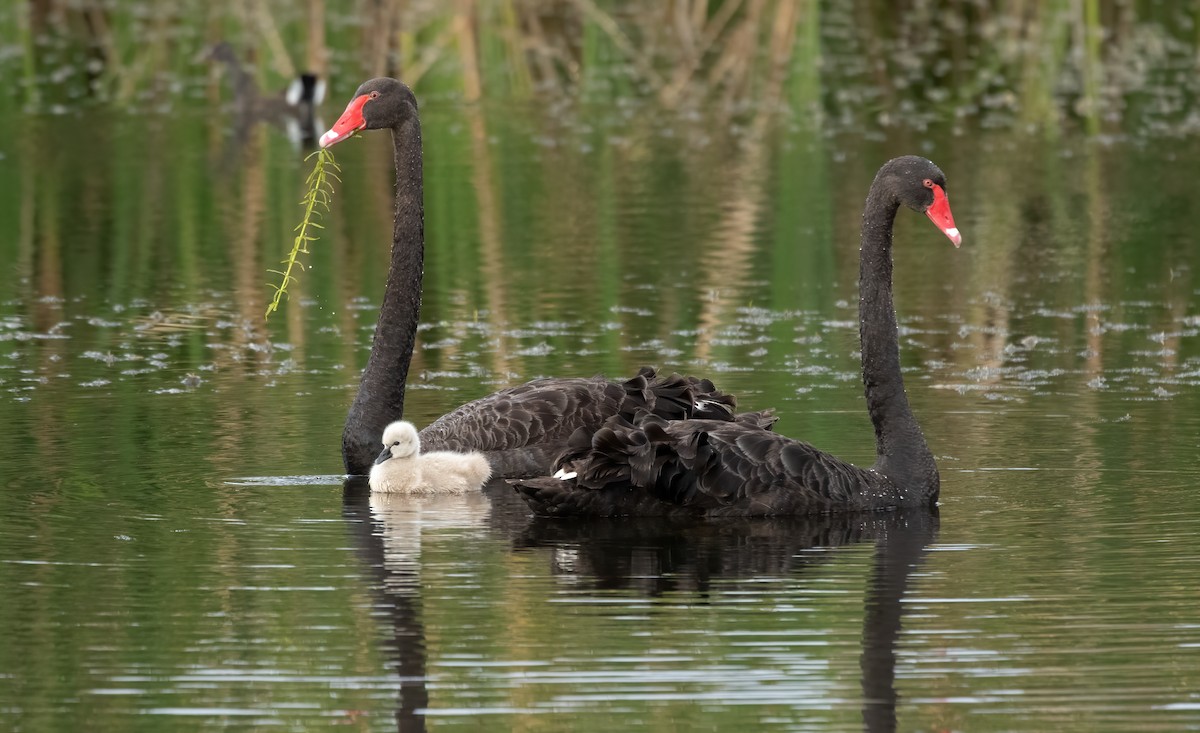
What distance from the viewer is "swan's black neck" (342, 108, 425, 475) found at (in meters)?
9.14

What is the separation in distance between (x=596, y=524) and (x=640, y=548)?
0.46m

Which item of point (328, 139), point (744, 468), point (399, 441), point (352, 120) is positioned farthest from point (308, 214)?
point (744, 468)

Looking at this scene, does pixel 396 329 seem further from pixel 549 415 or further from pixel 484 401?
pixel 549 415

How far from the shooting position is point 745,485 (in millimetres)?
8133

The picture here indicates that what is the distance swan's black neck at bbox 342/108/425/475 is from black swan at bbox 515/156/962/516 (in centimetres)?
117

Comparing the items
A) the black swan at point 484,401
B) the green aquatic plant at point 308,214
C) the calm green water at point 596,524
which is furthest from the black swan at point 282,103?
the black swan at point 484,401

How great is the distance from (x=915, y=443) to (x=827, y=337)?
355cm

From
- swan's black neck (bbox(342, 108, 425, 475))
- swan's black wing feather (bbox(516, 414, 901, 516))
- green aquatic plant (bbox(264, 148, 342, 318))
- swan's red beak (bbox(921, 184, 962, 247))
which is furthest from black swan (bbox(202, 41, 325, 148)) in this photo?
swan's black wing feather (bbox(516, 414, 901, 516))

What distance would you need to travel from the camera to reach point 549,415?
8797 mm

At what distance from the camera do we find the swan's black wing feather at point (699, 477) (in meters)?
8.00

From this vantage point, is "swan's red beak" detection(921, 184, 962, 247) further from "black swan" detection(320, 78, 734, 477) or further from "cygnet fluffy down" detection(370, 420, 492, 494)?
"cygnet fluffy down" detection(370, 420, 492, 494)

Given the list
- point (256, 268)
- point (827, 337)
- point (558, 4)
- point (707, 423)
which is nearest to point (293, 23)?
point (558, 4)

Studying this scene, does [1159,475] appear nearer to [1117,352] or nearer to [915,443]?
[915,443]

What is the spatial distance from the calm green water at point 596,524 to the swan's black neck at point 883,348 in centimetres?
38
